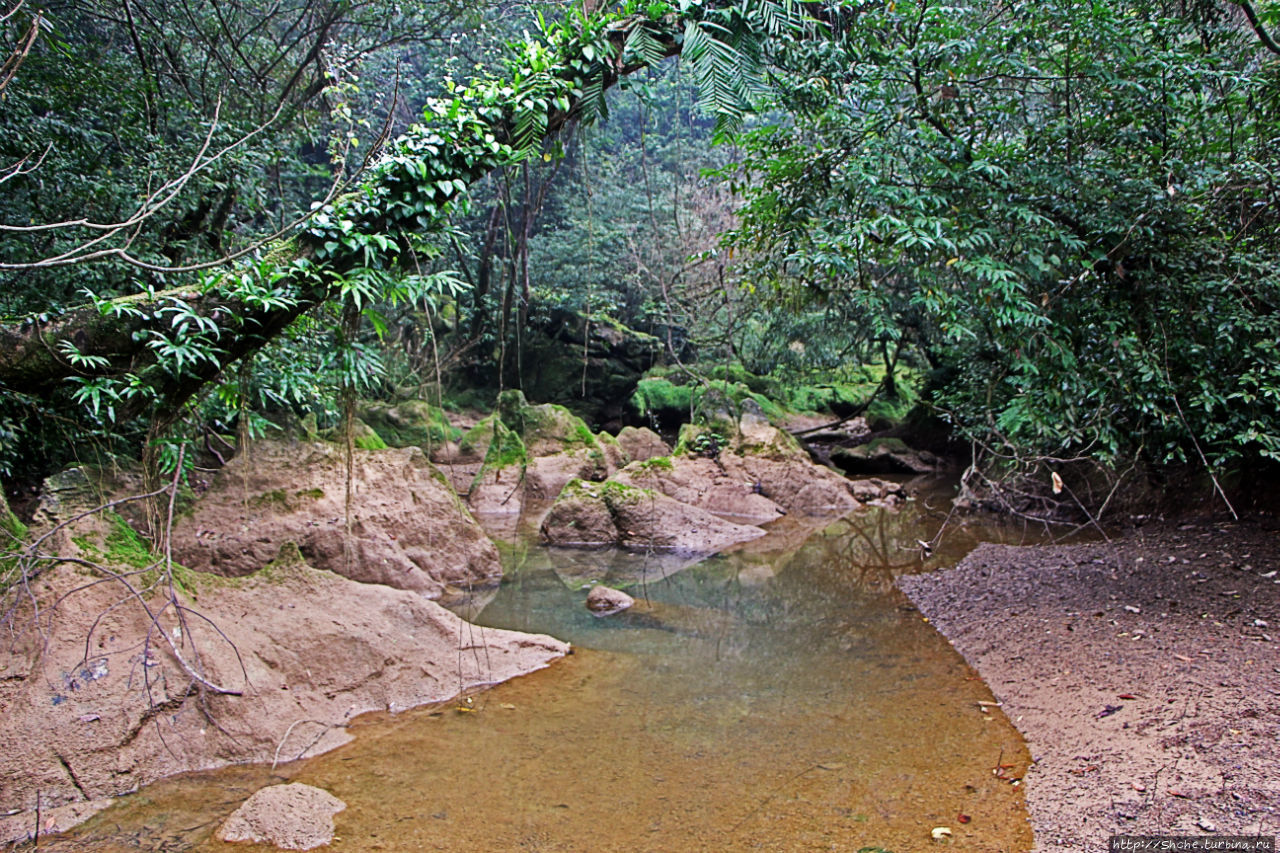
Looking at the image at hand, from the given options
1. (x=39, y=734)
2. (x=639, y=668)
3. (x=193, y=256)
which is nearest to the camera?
(x=39, y=734)

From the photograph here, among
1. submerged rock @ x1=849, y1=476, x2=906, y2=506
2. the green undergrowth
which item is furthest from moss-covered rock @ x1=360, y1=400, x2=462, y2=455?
the green undergrowth

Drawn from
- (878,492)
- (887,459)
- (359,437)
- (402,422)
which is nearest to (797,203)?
(359,437)

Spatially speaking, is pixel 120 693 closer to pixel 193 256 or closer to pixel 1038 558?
pixel 193 256

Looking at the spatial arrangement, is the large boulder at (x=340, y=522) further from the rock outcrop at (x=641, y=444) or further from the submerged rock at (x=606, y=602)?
the rock outcrop at (x=641, y=444)

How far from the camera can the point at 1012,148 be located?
18.8 ft

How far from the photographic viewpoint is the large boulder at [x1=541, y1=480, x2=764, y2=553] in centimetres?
1037

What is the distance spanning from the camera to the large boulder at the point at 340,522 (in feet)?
22.9

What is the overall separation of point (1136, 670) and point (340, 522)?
21.1 ft

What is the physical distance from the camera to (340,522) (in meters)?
7.58

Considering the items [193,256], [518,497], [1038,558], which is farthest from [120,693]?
[518,497]

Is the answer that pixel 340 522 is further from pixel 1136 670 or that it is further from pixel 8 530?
pixel 1136 670

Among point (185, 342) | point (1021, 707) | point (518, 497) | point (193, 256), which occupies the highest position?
point (193, 256)

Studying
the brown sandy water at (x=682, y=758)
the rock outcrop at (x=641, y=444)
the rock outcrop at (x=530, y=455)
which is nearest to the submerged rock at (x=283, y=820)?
the brown sandy water at (x=682, y=758)

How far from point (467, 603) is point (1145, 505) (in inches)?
278
